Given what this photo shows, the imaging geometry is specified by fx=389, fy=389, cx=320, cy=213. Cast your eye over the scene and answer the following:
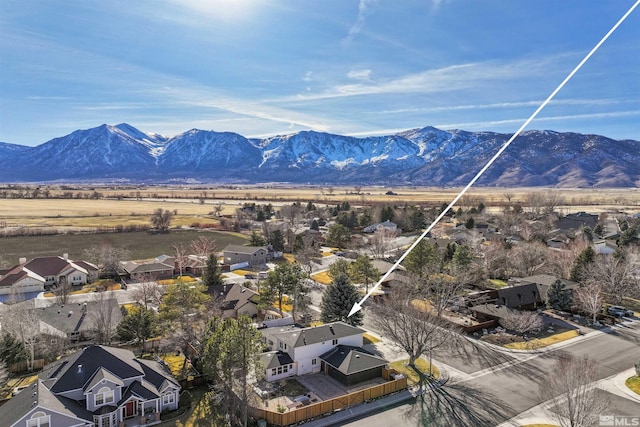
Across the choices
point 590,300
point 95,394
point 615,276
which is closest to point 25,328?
point 95,394

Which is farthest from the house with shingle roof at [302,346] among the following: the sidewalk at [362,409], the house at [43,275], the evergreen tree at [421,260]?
the house at [43,275]

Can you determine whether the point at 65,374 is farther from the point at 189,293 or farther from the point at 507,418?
the point at 507,418

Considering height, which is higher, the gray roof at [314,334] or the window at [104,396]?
the gray roof at [314,334]

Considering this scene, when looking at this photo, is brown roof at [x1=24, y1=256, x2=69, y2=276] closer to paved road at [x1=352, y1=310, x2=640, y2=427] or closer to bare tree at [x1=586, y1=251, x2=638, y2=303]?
paved road at [x1=352, y1=310, x2=640, y2=427]

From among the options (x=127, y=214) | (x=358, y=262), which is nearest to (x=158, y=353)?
(x=358, y=262)

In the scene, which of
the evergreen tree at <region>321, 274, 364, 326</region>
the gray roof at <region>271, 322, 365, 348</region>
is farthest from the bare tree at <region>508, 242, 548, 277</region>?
the gray roof at <region>271, 322, 365, 348</region>

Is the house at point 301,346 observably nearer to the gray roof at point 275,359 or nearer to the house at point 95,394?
the gray roof at point 275,359

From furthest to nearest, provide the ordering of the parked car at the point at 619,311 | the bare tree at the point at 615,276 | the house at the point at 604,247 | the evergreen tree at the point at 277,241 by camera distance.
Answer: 1. the evergreen tree at the point at 277,241
2. the house at the point at 604,247
3. the bare tree at the point at 615,276
4. the parked car at the point at 619,311
